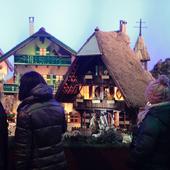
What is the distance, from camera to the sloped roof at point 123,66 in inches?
663

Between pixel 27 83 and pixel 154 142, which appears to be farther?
pixel 27 83

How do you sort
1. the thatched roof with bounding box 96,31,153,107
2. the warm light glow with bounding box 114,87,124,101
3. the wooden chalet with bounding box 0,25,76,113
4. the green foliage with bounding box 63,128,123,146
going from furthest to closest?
1. the wooden chalet with bounding box 0,25,76,113
2. the warm light glow with bounding box 114,87,124,101
3. the thatched roof with bounding box 96,31,153,107
4. the green foliage with bounding box 63,128,123,146

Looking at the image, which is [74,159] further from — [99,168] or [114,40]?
[114,40]

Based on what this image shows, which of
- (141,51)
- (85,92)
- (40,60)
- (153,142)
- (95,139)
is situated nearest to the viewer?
(153,142)

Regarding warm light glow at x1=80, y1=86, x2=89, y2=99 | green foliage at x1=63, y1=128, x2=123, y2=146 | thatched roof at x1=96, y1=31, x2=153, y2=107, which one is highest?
thatched roof at x1=96, y1=31, x2=153, y2=107

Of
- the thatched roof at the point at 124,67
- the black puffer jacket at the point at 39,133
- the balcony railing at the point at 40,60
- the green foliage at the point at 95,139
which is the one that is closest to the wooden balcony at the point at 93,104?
the thatched roof at the point at 124,67

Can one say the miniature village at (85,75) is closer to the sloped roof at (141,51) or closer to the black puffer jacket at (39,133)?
the sloped roof at (141,51)

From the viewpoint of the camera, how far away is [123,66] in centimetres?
1830

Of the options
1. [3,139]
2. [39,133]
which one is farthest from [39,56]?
[39,133]

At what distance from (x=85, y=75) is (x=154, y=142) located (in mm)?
15346

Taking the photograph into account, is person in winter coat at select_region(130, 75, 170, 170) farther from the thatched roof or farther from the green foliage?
the thatched roof

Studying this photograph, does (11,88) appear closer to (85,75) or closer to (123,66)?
(85,75)

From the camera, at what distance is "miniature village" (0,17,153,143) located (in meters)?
17.4

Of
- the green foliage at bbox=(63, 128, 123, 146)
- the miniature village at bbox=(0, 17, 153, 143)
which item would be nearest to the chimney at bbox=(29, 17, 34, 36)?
the miniature village at bbox=(0, 17, 153, 143)
